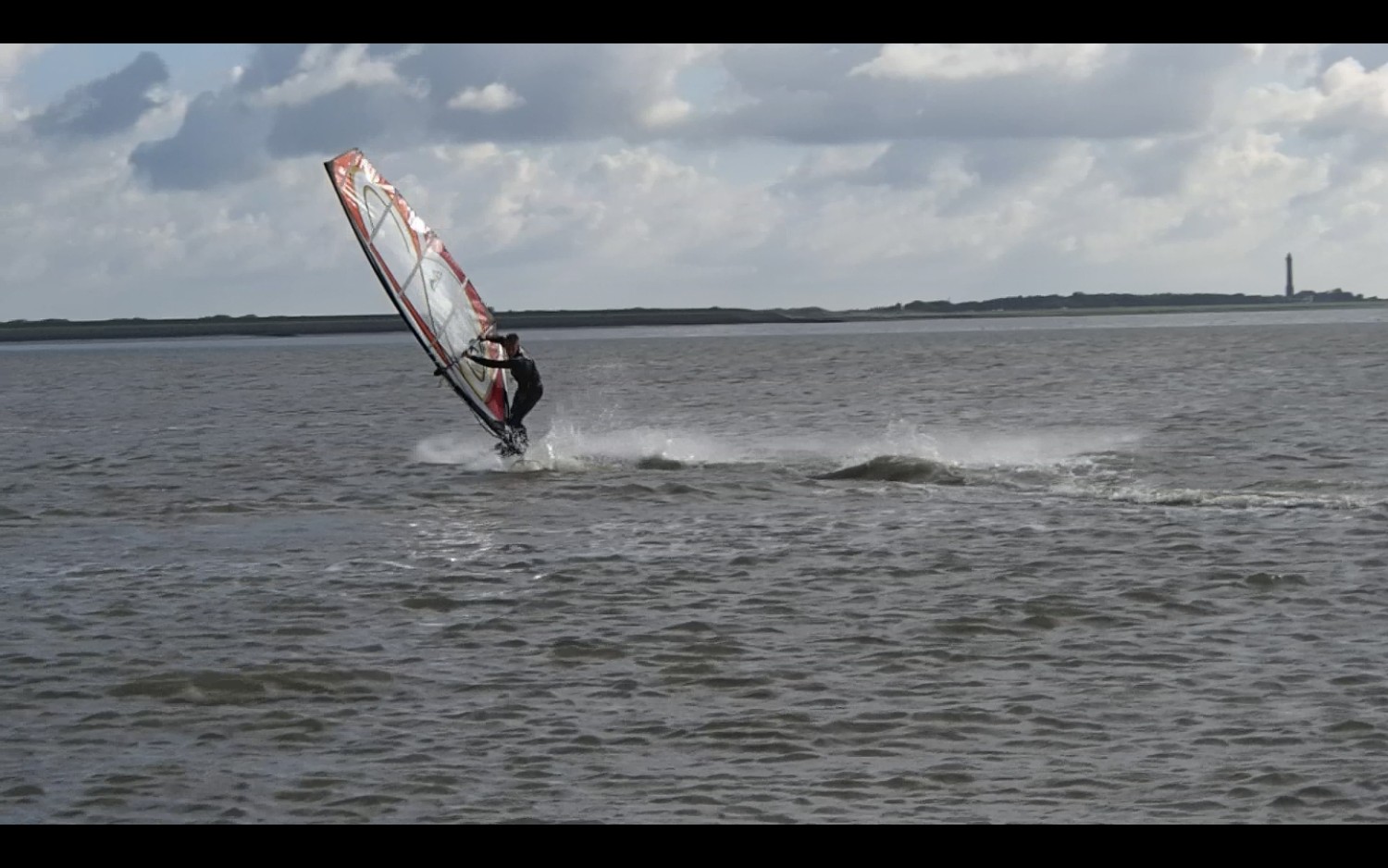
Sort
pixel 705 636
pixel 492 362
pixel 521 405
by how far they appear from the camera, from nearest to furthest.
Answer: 1. pixel 705 636
2. pixel 492 362
3. pixel 521 405

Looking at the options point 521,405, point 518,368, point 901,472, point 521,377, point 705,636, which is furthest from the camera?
point 521,405

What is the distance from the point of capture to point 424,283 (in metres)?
23.8

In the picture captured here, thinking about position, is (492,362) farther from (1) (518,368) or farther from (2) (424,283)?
(2) (424,283)

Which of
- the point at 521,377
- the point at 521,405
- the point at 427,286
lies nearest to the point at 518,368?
the point at 521,377

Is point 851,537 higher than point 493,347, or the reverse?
point 493,347

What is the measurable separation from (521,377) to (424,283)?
2.02 metres

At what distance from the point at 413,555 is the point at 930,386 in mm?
42658

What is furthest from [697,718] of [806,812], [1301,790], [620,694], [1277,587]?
[1277,587]

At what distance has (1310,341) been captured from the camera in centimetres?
10194

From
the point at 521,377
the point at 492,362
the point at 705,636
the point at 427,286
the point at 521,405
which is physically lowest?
the point at 705,636

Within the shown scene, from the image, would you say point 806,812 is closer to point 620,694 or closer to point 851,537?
point 620,694
